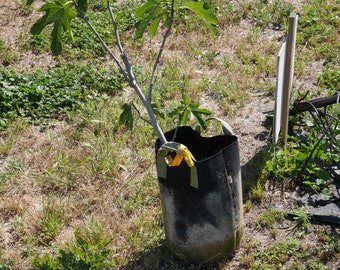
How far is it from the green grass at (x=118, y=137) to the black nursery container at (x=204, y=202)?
0.59ft

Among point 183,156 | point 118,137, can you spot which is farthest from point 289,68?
point 118,137

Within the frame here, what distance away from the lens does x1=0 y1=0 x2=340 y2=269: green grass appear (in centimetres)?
381

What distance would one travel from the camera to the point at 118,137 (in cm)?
494

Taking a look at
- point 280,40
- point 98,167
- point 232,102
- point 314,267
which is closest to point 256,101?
point 232,102

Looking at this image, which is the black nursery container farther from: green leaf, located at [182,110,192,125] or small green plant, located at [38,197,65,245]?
small green plant, located at [38,197,65,245]

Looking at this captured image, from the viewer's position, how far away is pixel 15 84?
5.48 metres

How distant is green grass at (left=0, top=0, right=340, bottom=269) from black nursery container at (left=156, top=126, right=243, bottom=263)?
18 centimetres

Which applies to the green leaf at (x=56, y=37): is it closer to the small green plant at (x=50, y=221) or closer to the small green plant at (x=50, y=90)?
the small green plant at (x=50, y=221)

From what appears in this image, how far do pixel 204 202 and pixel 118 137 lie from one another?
1.72m

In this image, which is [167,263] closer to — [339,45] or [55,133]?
[55,133]

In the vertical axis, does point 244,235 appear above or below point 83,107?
below

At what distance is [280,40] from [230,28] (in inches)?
24.3

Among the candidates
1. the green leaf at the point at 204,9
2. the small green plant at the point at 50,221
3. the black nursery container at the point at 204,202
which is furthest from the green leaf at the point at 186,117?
the small green plant at the point at 50,221

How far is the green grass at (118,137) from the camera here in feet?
12.5
